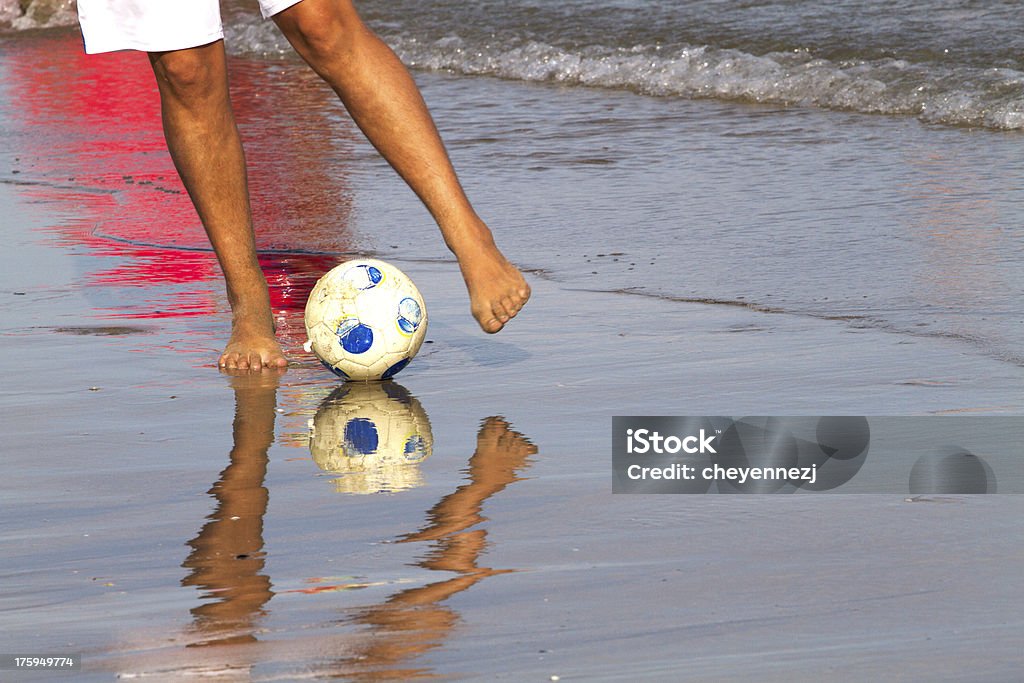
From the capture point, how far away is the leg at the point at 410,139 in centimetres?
426

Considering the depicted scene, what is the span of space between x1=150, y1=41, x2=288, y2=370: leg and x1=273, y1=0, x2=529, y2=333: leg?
0.24 meters

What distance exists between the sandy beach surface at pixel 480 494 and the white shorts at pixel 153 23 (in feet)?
2.59

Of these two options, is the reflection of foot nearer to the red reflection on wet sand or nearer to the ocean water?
the ocean water

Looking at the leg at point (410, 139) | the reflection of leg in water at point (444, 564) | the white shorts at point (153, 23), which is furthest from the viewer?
the leg at point (410, 139)

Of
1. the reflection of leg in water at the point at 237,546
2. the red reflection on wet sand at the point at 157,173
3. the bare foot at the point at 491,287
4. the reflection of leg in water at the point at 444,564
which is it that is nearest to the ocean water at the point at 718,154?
the red reflection on wet sand at the point at 157,173

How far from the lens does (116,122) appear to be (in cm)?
959

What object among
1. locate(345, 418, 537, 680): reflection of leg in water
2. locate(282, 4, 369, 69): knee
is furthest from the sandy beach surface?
locate(282, 4, 369, 69): knee

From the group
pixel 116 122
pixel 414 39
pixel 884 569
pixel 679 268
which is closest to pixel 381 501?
pixel 884 569

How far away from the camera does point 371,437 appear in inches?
145

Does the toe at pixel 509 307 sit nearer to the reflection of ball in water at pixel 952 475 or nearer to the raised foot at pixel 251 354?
the raised foot at pixel 251 354

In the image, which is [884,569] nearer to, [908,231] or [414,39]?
Result: [908,231]

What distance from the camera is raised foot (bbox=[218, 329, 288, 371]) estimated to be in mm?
4270

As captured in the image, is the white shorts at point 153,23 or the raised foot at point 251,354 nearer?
the white shorts at point 153,23

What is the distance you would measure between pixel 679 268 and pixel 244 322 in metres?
1.52
